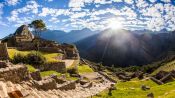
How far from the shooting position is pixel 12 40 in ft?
355

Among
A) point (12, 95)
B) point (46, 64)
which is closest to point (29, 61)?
point (46, 64)

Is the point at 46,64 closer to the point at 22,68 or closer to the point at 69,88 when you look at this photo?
the point at 69,88

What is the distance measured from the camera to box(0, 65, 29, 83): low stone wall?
31.6 metres

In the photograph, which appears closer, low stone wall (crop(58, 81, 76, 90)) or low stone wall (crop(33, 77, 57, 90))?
low stone wall (crop(33, 77, 57, 90))

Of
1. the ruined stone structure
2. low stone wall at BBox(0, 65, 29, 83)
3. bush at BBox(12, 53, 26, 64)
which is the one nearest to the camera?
low stone wall at BBox(0, 65, 29, 83)

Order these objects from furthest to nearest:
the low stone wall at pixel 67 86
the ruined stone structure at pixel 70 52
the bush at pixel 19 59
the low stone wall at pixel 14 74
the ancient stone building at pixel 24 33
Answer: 1. the ancient stone building at pixel 24 33
2. the ruined stone structure at pixel 70 52
3. the bush at pixel 19 59
4. the low stone wall at pixel 67 86
5. the low stone wall at pixel 14 74

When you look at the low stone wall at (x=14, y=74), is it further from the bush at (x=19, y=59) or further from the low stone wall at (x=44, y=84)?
the bush at (x=19, y=59)

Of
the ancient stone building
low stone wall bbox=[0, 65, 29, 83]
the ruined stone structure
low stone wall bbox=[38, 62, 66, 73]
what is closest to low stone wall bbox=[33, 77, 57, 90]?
low stone wall bbox=[0, 65, 29, 83]

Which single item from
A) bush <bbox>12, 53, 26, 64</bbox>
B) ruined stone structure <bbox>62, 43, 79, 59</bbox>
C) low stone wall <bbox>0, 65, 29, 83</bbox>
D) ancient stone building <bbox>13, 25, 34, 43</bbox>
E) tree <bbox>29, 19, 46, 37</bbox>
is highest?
tree <bbox>29, 19, 46, 37</bbox>

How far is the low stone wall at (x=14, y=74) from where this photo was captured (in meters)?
31.6

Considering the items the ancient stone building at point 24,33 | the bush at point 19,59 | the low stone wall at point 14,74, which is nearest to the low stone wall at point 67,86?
the low stone wall at point 14,74

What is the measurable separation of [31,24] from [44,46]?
1462cm

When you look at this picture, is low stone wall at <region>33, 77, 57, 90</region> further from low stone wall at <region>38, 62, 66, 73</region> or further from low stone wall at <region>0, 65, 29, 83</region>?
low stone wall at <region>38, 62, 66, 73</region>

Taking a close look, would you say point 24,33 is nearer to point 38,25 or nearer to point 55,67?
point 38,25
